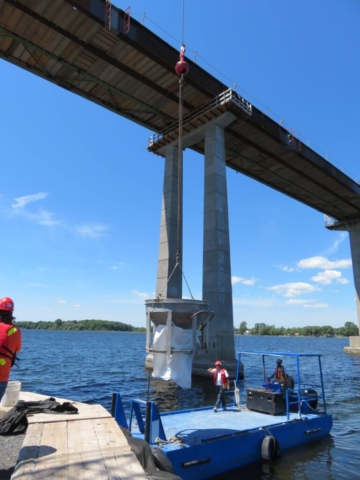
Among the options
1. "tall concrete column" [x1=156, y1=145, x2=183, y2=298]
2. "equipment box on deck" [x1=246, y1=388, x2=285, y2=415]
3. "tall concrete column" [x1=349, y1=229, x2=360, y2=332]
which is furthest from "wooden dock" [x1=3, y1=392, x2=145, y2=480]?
"tall concrete column" [x1=349, y1=229, x2=360, y2=332]

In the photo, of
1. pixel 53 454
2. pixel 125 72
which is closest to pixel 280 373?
pixel 53 454

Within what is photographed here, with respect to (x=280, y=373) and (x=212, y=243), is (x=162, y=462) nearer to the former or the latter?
(x=280, y=373)

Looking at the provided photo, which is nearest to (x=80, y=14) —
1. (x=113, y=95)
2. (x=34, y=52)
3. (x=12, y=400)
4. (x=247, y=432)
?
(x=34, y=52)

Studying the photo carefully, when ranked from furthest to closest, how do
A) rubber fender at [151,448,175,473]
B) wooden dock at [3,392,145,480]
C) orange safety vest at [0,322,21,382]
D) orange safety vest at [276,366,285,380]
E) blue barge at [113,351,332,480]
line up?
orange safety vest at [276,366,285,380] < blue barge at [113,351,332,480] < rubber fender at [151,448,175,473] < orange safety vest at [0,322,21,382] < wooden dock at [3,392,145,480]

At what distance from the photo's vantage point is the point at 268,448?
1098 cm

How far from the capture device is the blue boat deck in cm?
1042

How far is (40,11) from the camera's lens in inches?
883

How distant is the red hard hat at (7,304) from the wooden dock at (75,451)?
6.40 ft

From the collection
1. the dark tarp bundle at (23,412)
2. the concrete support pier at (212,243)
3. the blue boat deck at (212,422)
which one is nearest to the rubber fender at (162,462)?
the blue boat deck at (212,422)

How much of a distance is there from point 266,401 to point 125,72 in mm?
24686

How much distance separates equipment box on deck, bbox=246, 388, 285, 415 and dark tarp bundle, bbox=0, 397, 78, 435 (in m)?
8.98

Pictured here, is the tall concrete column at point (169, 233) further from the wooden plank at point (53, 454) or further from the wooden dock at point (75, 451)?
the wooden plank at point (53, 454)

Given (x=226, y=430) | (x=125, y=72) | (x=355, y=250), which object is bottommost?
(x=226, y=430)

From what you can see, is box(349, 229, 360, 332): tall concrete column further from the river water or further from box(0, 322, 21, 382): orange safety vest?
box(0, 322, 21, 382): orange safety vest
